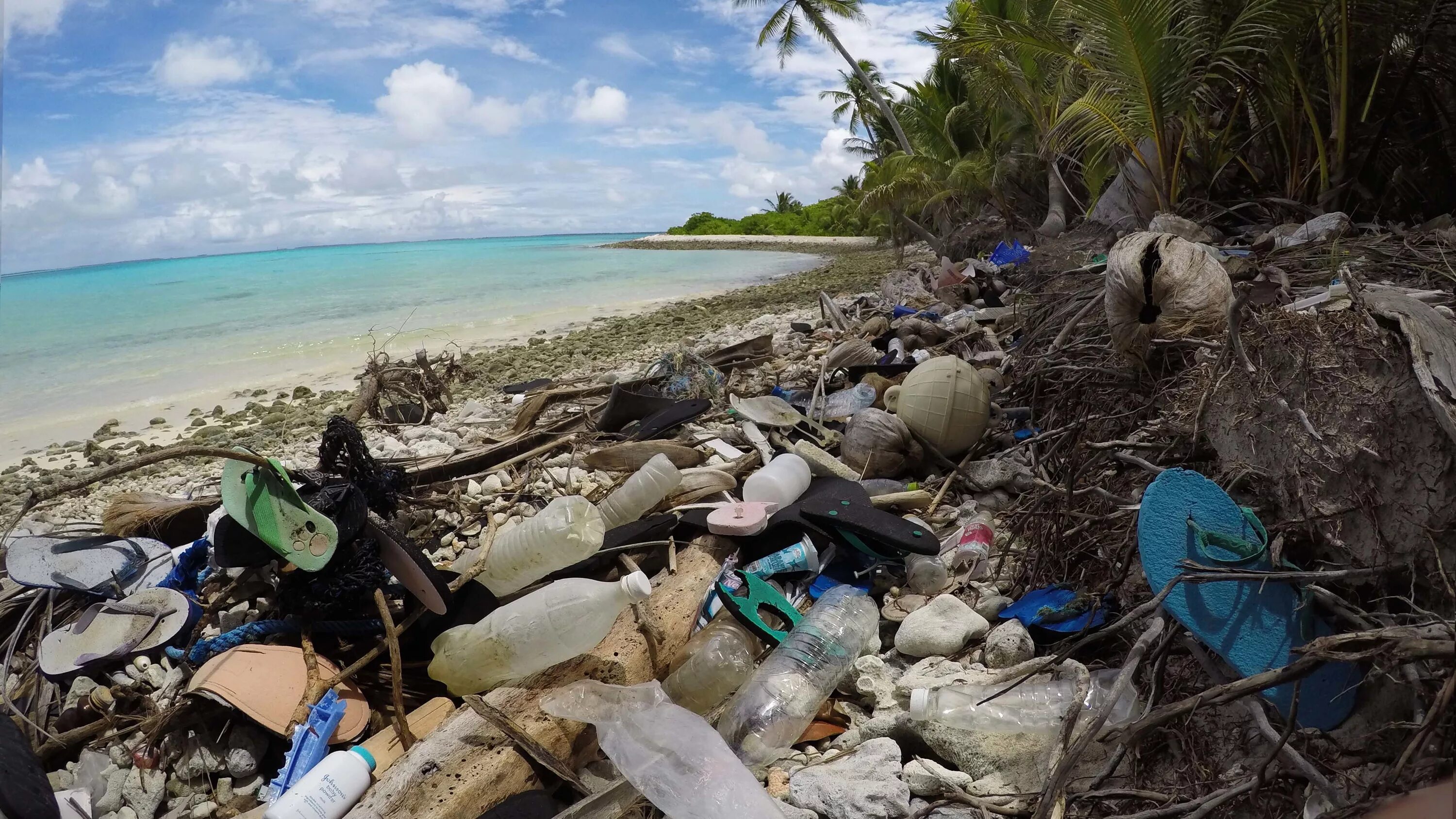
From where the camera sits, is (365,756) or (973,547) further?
(973,547)

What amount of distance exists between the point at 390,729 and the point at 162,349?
14568mm

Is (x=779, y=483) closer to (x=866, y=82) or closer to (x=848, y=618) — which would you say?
(x=848, y=618)

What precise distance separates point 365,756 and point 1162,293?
3124mm

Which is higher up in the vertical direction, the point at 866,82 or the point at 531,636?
the point at 866,82

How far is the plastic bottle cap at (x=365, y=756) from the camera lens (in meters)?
1.82

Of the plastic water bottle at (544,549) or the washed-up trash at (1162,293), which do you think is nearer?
the plastic water bottle at (544,549)

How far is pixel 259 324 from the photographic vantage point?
16.3m

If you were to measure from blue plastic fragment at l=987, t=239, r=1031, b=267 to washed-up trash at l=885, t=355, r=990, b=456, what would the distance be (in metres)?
5.28

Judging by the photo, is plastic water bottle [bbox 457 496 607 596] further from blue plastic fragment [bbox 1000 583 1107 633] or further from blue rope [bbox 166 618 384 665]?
blue plastic fragment [bbox 1000 583 1107 633]

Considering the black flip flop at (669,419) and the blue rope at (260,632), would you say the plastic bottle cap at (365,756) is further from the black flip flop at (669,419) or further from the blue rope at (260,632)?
the black flip flop at (669,419)

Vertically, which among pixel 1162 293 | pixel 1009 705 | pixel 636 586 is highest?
pixel 1162 293

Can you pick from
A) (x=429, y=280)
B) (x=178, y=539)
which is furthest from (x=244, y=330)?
(x=178, y=539)

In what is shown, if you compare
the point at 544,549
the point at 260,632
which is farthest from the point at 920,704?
the point at 260,632

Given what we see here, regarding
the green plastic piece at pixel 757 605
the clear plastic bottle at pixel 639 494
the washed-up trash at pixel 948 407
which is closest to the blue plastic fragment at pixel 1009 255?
the washed-up trash at pixel 948 407
